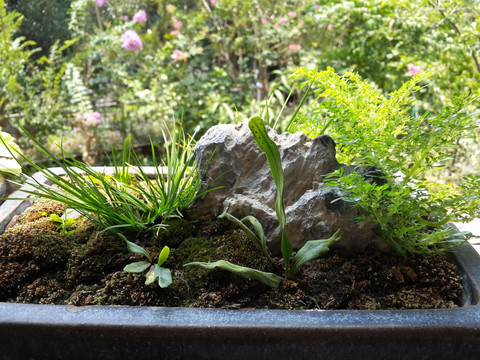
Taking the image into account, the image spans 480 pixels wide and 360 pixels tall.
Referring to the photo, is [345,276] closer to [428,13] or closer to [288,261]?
[288,261]

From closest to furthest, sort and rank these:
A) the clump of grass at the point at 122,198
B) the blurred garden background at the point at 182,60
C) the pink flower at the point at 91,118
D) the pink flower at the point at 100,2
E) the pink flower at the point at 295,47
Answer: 1. the clump of grass at the point at 122,198
2. the blurred garden background at the point at 182,60
3. the pink flower at the point at 91,118
4. the pink flower at the point at 100,2
5. the pink flower at the point at 295,47

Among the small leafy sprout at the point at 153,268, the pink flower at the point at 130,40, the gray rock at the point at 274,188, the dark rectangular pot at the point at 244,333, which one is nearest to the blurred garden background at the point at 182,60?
the pink flower at the point at 130,40

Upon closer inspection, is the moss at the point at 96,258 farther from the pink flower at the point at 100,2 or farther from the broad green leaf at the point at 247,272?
the pink flower at the point at 100,2

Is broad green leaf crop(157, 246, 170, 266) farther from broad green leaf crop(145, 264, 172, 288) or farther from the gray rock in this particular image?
the gray rock

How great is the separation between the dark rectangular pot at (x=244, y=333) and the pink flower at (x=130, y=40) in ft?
8.90

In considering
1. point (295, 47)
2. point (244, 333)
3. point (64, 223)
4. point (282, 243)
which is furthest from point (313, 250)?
point (295, 47)

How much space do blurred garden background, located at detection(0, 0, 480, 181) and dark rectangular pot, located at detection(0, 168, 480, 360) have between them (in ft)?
6.81

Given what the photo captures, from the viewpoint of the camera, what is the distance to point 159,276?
108 cm

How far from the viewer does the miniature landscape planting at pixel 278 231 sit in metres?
1.09

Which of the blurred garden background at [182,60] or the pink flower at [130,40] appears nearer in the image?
the blurred garden background at [182,60]

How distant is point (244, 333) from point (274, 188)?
1.70ft

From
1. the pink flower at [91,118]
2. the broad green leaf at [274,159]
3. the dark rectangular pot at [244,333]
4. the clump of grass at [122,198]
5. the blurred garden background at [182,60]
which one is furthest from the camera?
the pink flower at [91,118]

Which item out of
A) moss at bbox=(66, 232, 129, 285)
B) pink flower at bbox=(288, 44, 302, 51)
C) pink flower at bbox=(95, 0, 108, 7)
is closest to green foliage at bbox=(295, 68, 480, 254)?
moss at bbox=(66, 232, 129, 285)

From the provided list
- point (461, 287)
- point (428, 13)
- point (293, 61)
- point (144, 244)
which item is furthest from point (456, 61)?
point (144, 244)
